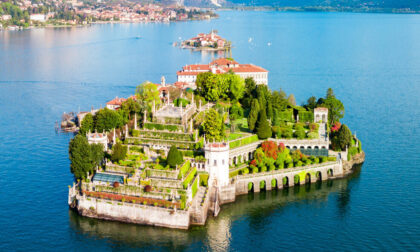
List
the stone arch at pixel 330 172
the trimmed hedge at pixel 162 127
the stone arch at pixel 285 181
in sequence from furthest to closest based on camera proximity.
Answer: the stone arch at pixel 330 172 → the trimmed hedge at pixel 162 127 → the stone arch at pixel 285 181

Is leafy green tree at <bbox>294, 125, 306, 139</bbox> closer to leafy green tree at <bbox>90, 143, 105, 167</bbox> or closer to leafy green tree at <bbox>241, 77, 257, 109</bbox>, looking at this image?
leafy green tree at <bbox>241, 77, 257, 109</bbox>

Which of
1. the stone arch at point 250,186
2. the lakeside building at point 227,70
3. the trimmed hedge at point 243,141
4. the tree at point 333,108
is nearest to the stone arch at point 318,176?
the trimmed hedge at point 243,141

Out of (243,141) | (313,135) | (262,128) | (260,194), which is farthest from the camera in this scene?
(313,135)

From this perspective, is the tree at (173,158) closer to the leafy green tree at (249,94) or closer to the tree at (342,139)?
the tree at (342,139)

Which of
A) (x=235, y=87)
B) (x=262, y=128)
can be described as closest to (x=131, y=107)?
(x=235, y=87)

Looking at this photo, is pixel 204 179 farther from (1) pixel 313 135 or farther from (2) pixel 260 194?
(1) pixel 313 135
